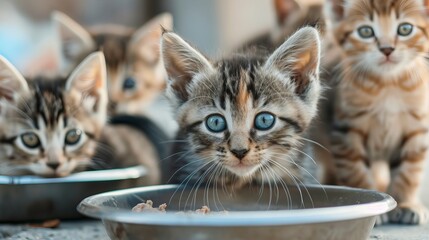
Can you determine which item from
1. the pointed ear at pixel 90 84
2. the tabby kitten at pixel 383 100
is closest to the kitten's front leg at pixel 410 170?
the tabby kitten at pixel 383 100

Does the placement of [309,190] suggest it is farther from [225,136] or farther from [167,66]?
[167,66]

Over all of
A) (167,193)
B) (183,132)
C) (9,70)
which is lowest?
(167,193)

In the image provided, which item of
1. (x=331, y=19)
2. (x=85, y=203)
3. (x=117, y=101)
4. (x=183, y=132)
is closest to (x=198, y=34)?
(x=117, y=101)

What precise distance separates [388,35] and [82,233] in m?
1.01

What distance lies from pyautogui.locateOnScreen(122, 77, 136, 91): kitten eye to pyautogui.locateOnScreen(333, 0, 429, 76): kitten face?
3.63 ft

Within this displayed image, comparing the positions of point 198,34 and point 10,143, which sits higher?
point 198,34

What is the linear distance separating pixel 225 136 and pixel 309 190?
0.84 ft

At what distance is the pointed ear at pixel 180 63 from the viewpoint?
1.84 metres

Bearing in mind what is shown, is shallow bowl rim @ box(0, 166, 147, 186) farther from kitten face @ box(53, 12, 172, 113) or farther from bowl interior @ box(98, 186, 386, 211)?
kitten face @ box(53, 12, 172, 113)

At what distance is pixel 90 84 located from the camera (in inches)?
89.4

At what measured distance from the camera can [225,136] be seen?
1726 millimetres

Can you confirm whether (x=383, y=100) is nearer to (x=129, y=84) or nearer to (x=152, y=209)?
(x=152, y=209)

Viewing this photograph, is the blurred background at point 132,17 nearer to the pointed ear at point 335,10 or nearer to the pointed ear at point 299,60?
the pointed ear at point 335,10

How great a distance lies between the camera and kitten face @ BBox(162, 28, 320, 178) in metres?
1.71
